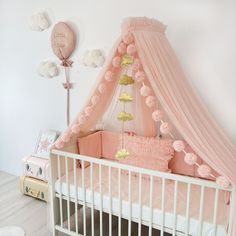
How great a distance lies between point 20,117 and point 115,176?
1973 mm

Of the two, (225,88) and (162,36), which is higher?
(162,36)

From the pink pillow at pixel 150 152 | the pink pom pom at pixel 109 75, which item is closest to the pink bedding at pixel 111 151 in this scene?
the pink pillow at pixel 150 152

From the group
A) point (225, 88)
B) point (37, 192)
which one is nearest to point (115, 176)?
point (37, 192)

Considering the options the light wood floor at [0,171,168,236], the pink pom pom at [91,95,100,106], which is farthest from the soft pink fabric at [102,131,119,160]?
the pink pom pom at [91,95,100,106]

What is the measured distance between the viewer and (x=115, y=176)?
2551 millimetres

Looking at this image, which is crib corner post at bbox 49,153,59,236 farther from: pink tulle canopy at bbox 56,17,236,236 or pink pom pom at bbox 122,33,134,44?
pink pom pom at bbox 122,33,134,44

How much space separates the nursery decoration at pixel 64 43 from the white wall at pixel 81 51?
0.09m

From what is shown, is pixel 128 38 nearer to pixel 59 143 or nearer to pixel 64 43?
pixel 59 143

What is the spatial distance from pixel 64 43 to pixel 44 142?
134cm

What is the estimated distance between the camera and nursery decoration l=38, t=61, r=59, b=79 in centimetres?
325

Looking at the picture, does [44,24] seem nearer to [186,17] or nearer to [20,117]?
[20,117]

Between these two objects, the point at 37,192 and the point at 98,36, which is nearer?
the point at 98,36

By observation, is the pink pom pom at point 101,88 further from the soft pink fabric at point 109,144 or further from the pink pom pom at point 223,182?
the pink pom pom at point 223,182

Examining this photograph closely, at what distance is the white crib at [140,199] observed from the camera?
5.96ft
